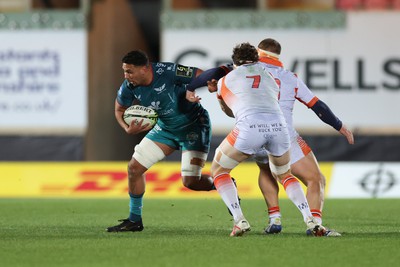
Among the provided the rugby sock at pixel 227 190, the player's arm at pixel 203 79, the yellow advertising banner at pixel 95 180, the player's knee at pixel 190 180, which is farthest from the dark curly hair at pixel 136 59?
the yellow advertising banner at pixel 95 180

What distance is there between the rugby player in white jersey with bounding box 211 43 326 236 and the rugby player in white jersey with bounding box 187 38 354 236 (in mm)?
429

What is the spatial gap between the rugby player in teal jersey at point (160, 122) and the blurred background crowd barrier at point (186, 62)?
9.55 metres

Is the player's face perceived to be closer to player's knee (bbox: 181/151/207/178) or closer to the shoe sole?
player's knee (bbox: 181/151/207/178)

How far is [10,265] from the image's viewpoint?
7.86 metres

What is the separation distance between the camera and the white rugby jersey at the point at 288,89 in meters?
10.2

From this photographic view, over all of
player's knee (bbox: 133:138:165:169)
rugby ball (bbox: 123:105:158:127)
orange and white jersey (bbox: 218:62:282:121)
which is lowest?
player's knee (bbox: 133:138:165:169)

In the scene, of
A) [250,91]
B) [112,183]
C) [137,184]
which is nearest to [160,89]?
[137,184]

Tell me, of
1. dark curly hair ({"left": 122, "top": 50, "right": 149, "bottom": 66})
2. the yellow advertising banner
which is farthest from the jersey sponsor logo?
the yellow advertising banner

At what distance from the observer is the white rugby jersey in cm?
1022

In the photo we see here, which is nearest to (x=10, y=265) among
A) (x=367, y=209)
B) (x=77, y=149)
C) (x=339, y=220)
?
(x=339, y=220)

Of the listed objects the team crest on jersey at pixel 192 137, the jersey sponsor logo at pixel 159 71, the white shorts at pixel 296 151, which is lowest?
the team crest on jersey at pixel 192 137

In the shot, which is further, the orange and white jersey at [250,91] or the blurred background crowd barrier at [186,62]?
the blurred background crowd barrier at [186,62]

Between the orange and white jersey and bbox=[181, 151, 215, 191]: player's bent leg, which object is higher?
the orange and white jersey

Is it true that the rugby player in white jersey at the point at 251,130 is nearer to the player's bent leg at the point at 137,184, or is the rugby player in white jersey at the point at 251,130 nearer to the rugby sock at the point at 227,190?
the rugby sock at the point at 227,190
